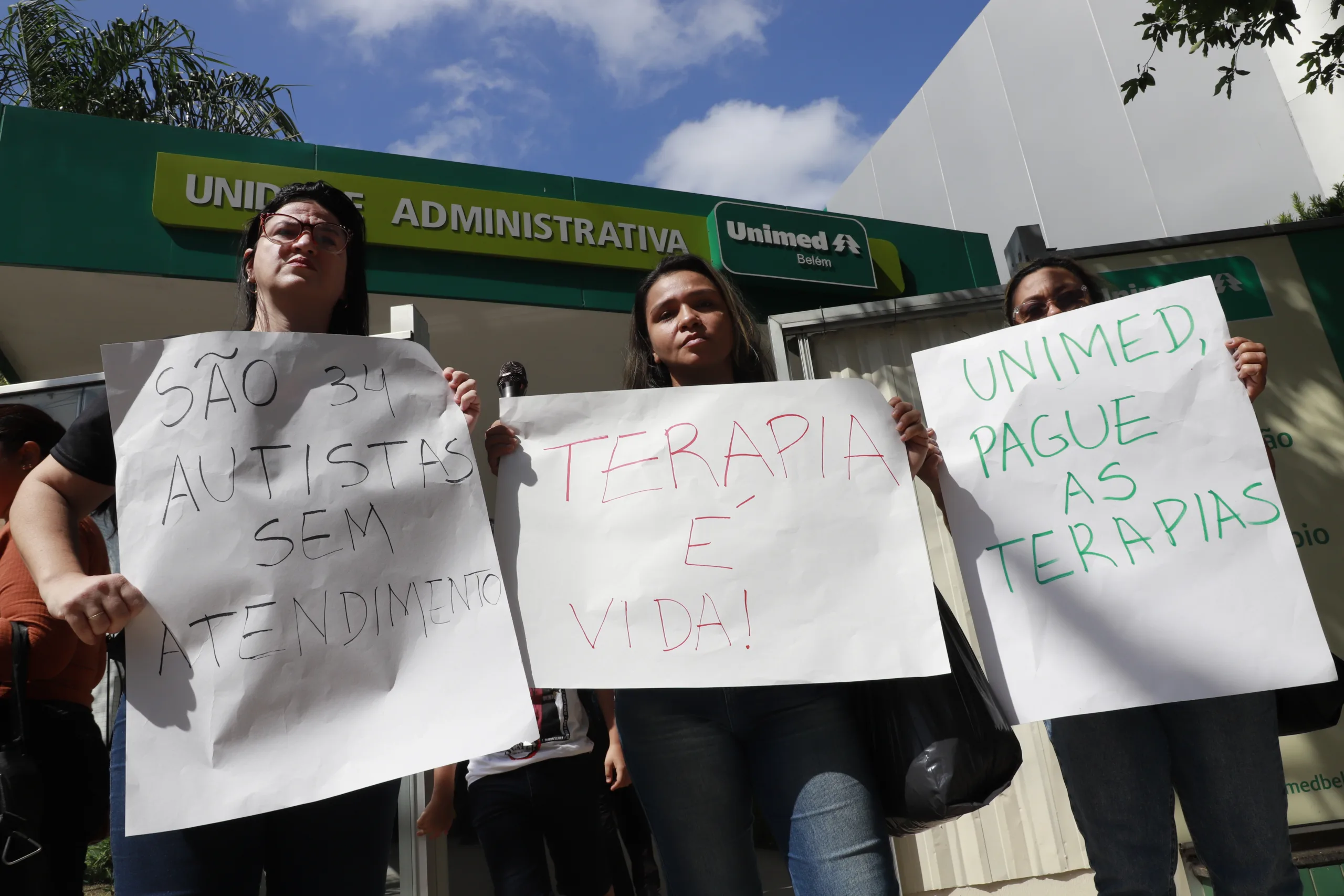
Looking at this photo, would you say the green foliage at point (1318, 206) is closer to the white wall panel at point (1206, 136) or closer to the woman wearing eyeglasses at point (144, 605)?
the white wall panel at point (1206, 136)

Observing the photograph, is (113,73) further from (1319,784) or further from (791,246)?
(1319,784)

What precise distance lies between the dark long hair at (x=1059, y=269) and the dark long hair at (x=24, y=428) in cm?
257

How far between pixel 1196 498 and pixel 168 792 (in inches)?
74.7

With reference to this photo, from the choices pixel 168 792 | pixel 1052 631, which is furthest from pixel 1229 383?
pixel 168 792

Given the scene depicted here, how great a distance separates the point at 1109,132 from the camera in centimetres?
873

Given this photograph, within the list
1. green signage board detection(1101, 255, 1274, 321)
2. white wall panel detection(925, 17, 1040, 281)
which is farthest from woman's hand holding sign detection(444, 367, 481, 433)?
white wall panel detection(925, 17, 1040, 281)

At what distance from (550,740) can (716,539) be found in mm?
1510

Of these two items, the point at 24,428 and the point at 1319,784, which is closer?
the point at 24,428

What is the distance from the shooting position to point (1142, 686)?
1609 millimetres

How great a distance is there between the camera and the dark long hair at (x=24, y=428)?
2238 millimetres

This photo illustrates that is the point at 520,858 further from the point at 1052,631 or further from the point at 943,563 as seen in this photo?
the point at 943,563

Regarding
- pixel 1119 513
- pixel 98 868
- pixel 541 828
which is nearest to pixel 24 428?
pixel 541 828

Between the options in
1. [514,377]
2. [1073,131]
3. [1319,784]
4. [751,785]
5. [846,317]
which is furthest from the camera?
[1073,131]

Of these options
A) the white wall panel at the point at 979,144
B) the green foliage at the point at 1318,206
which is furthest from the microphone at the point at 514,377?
the white wall panel at the point at 979,144
